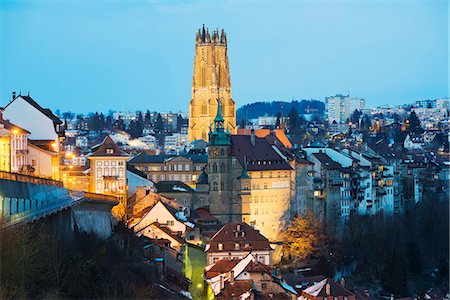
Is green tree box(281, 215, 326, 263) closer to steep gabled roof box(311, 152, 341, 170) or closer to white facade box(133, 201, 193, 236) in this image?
steep gabled roof box(311, 152, 341, 170)

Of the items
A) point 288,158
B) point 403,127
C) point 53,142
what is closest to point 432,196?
point 288,158

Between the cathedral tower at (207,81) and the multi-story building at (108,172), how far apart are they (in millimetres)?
50076

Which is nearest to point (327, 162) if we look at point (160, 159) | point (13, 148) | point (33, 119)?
point (160, 159)

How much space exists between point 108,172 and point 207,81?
5183 centimetres

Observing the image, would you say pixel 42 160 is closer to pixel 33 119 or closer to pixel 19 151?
pixel 33 119

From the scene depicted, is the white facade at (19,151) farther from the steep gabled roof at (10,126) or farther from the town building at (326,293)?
the town building at (326,293)

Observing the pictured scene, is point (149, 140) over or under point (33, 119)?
over

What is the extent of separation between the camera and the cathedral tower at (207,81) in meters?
112

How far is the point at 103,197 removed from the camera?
46.5 metres

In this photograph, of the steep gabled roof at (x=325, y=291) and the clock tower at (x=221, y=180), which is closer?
the steep gabled roof at (x=325, y=291)

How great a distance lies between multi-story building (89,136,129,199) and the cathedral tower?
50.1 meters

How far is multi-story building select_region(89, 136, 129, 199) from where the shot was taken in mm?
59906

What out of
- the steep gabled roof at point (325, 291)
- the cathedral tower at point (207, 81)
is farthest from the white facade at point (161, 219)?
the cathedral tower at point (207, 81)

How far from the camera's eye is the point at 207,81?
112 metres
